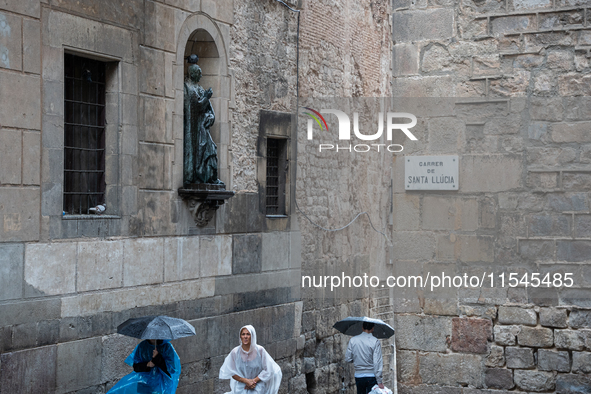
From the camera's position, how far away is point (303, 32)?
12.7 metres

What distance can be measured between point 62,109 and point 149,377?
2.71m

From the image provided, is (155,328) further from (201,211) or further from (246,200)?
(246,200)

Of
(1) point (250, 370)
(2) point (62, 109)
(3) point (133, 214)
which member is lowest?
(1) point (250, 370)

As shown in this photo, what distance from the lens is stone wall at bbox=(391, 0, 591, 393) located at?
21.2 feet

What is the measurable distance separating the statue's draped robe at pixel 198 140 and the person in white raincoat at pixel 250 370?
229cm

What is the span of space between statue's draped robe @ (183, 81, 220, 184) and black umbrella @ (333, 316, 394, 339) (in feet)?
7.85

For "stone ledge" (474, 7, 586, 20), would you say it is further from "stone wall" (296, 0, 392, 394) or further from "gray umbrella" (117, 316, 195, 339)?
"stone wall" (296, 0, 392, 394)

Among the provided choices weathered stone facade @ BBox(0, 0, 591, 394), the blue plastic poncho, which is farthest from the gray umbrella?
weathered stone facade @ BBox(0, 0, 591, 394)

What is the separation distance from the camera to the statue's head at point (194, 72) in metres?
9.85

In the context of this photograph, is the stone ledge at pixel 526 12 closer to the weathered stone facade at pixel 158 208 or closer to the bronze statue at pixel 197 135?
the weathered stone facade at pixel 158 208

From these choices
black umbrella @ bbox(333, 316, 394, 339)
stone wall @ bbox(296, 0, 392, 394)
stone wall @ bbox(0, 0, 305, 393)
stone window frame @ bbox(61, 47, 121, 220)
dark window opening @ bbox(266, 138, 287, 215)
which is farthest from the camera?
stone wall @ bbox(296, 0, 392, 394)

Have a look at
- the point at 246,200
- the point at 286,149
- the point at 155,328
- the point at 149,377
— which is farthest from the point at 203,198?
the point at 286,149

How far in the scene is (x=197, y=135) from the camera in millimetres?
9906

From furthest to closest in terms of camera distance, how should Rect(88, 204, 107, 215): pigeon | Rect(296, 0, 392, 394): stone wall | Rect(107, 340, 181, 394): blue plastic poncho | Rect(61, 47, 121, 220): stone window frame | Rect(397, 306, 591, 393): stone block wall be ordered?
1. Rect(296, 0, 392, 394): stone wall
2. Rect(61, 47, 121, 220): stone window frame
3. Rect(88, 204, 107, 215): pigeon
4. Rect(107, 340, 181, 394): blue plastic poncho
5. Rect(397, 306, 591, 393): stone block wall
